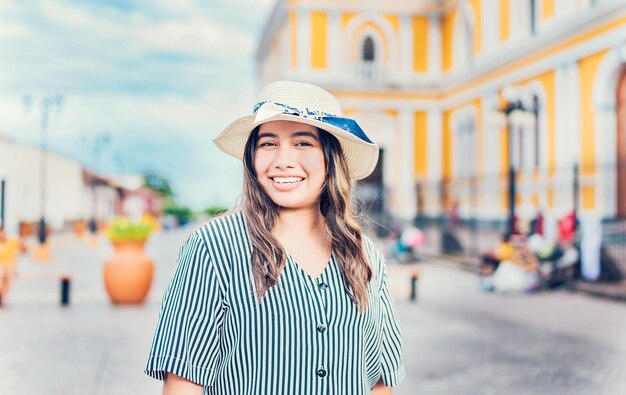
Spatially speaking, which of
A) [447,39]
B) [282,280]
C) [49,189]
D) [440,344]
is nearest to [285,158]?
[282,280]

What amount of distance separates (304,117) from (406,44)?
2815cm

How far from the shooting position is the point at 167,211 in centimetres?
6881

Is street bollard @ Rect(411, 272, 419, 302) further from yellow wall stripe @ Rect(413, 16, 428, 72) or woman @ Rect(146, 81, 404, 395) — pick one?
yellow wall stripe @ Rect(413, 16, 428, 72)

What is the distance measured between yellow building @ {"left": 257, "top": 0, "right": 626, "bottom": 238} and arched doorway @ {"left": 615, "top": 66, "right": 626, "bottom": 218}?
0.03 metres

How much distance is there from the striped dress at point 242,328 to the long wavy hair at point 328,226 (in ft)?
0.10

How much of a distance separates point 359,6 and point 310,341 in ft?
93.1

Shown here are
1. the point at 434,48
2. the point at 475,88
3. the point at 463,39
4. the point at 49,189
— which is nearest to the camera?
the point at 475,88

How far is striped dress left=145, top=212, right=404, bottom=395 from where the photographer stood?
172cm

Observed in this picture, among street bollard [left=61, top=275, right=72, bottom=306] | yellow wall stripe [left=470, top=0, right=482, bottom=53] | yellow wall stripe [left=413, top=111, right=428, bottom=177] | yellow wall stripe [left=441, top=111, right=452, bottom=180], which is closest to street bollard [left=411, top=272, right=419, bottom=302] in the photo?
street bollard [left=61, top=275, right=72, bottom=306]

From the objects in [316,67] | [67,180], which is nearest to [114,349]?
[316,67]

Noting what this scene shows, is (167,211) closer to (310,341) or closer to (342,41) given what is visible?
(342,41)

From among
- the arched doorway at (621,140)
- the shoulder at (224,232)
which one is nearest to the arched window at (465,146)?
the arched doorway at (621,140)

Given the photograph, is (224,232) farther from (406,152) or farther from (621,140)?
(406,152)

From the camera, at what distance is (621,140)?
17.1 meters
